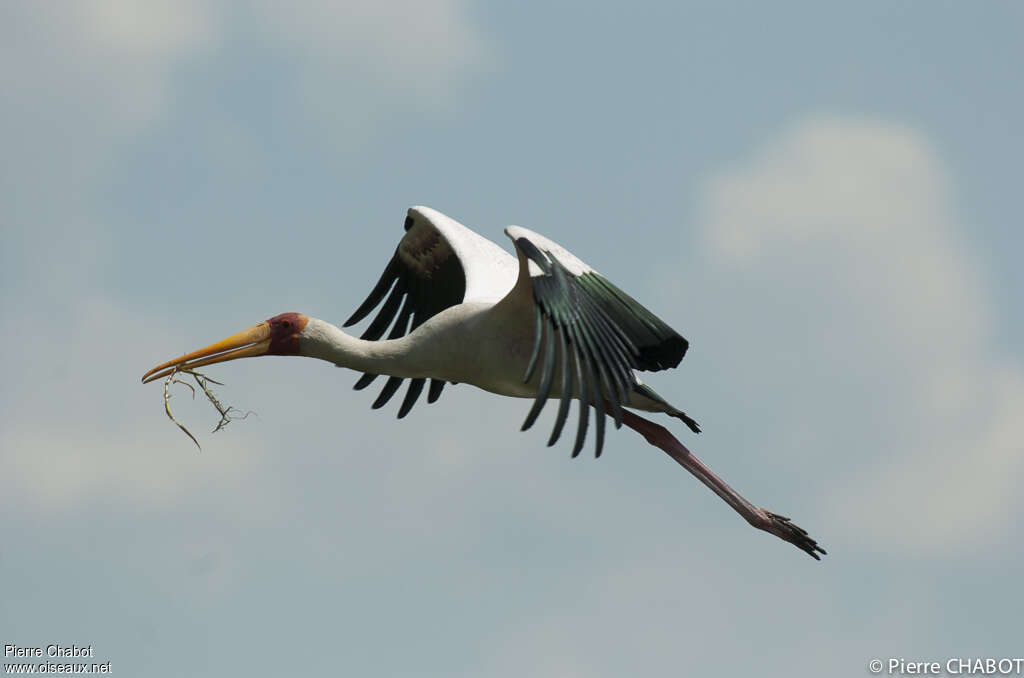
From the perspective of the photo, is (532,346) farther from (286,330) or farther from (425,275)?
(425,275)

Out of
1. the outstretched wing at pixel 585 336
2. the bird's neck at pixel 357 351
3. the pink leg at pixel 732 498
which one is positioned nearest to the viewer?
the outstretched wing at pixel 585 336

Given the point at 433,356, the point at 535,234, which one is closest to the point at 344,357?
the point at 433,356

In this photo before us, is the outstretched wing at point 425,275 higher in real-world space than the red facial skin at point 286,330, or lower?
higher

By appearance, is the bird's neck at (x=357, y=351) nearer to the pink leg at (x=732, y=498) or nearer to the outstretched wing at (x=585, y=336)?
the outstretched wing at (x=585, y=336)

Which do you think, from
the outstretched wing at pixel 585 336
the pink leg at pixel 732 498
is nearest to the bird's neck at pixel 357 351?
the outstretched wing at pixel 585 336

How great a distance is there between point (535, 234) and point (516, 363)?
92 centimetres

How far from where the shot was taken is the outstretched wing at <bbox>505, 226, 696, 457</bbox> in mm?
10594

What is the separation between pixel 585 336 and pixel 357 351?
6.85ft

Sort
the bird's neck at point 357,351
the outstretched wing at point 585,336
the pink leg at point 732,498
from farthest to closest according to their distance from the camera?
the pink leg at point 732,498 < the bird's neck at point 357,351 < the outstretched wing at point 585,336

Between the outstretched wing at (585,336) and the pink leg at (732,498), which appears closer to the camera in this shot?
the outstretched wing at (585,336)

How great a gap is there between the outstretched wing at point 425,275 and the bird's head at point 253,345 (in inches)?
54.7

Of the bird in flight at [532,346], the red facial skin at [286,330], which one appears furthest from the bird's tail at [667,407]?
the red facial skin at [286,330]

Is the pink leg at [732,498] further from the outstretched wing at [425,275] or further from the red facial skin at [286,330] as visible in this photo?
the red facial skin at [286,330]

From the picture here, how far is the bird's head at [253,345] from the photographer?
40.4 feet
